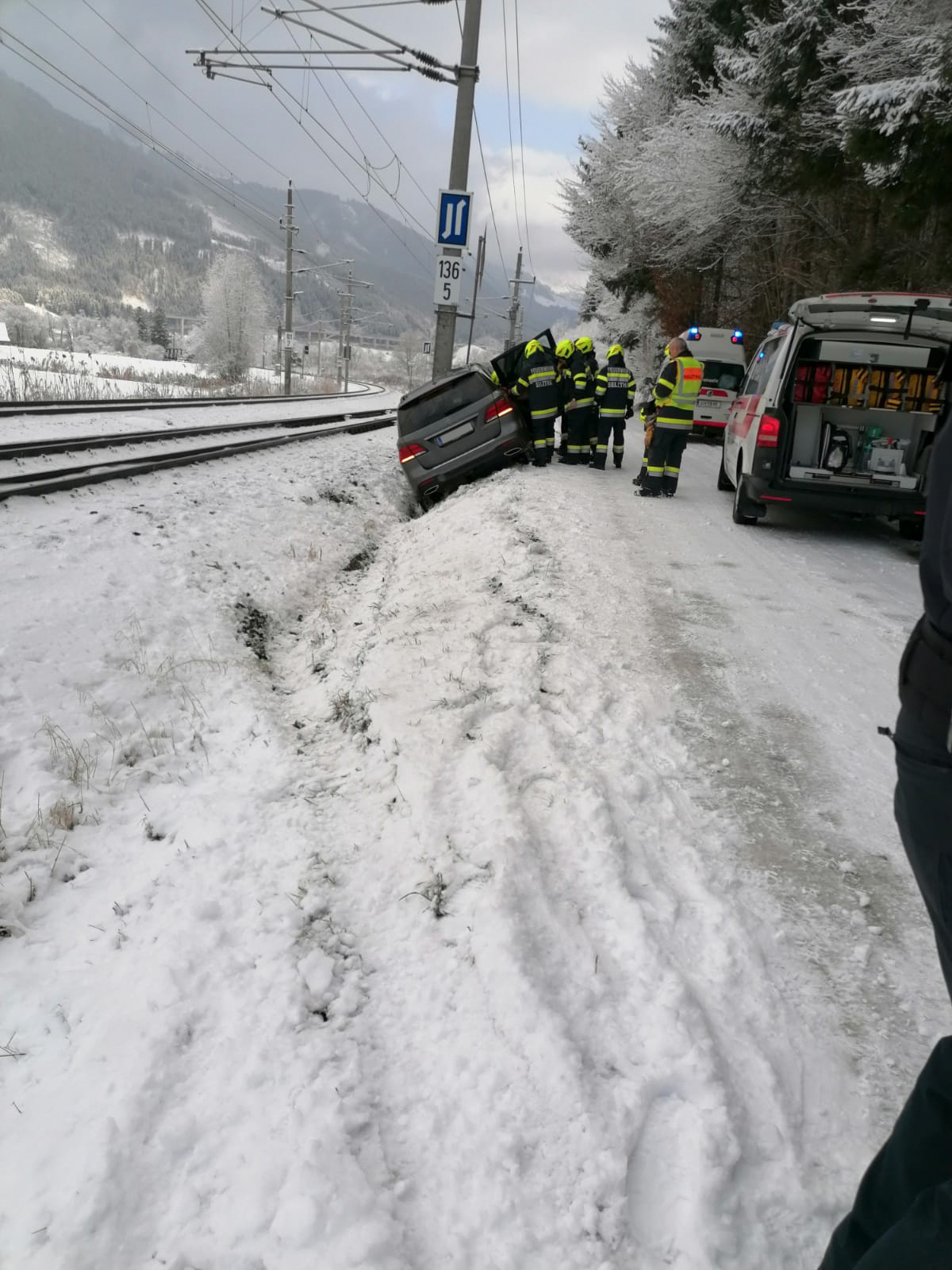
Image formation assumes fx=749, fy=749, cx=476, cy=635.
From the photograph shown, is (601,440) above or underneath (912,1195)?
underneath

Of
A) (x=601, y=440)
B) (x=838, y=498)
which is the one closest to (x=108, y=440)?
(x=601, y=440)

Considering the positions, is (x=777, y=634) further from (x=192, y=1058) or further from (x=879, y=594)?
(x=192, y=1058)

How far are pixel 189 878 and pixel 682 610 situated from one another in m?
3.70

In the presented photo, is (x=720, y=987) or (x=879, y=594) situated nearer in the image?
(x=720, y=987)

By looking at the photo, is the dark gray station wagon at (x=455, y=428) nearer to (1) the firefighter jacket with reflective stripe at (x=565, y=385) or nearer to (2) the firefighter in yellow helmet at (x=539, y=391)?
(2) the firefighter in yellow helmet at (x=539, y=391)

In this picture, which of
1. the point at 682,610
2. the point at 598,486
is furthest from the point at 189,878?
the point at 598,486

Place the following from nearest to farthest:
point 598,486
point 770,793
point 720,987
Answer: point 720,987 → point 770,793 → point 598,486

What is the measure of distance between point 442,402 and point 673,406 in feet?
9.32

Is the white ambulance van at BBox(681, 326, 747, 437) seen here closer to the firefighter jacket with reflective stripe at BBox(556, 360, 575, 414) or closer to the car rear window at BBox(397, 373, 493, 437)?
the firefighter jacket with reflective stripe at BBox(556, 360, 575, 414)

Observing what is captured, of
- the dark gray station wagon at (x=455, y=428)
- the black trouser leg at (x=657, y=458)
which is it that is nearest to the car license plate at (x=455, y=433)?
the dark gray station wagon at (x=455, y=428)

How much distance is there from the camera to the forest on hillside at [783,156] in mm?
10766

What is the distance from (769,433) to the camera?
747cm

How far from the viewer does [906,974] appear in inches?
93.0

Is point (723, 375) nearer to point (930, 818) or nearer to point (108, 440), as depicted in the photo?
point (108, 440)
